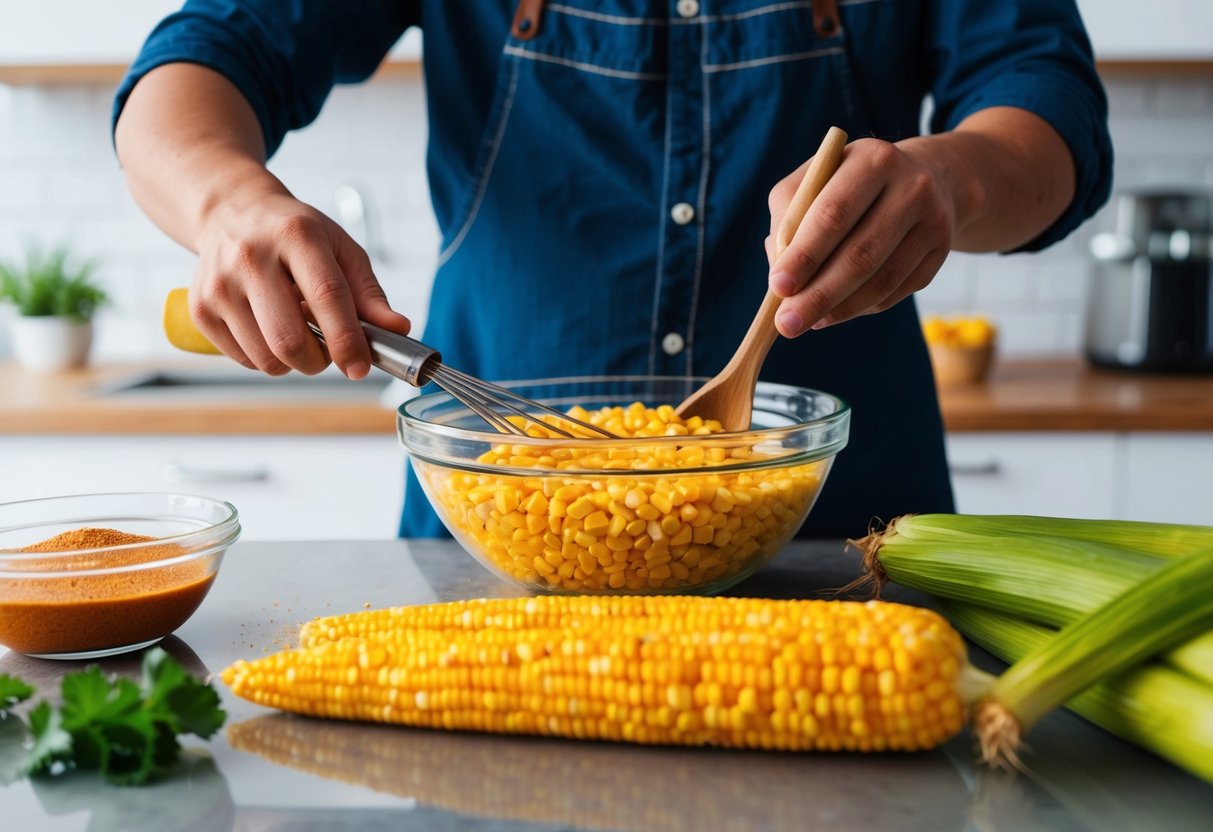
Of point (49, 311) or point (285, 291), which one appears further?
point (49, 311)

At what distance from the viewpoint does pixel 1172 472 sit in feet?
6.70

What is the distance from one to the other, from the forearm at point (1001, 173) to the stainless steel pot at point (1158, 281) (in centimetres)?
118

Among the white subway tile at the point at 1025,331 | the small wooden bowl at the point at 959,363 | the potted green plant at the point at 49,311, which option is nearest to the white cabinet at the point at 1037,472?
the small wooden bowl at the point at 959,363

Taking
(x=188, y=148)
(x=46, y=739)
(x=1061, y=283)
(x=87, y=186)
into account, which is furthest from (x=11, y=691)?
(x=1061, y=283)

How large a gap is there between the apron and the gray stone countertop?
0.62 metres

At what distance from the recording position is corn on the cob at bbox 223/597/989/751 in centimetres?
63

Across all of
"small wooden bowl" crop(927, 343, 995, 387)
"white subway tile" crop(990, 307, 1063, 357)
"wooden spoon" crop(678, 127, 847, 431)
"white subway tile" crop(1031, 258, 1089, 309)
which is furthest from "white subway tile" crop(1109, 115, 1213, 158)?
"wooden spoon" crop(678, 127, 847, 431)

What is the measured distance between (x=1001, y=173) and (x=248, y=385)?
194cm

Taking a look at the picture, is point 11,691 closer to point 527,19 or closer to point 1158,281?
point 527,19

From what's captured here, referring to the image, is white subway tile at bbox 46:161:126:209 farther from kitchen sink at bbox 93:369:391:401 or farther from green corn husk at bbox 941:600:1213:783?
green corn husk at bbox 941:600:1213:783

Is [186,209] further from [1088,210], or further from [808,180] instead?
[1088,210]

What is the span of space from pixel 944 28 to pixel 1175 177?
159 cm

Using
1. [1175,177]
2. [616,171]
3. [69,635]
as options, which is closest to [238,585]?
[69,635]

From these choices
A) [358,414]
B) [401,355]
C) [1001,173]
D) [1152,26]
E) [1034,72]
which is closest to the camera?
[401,355]
